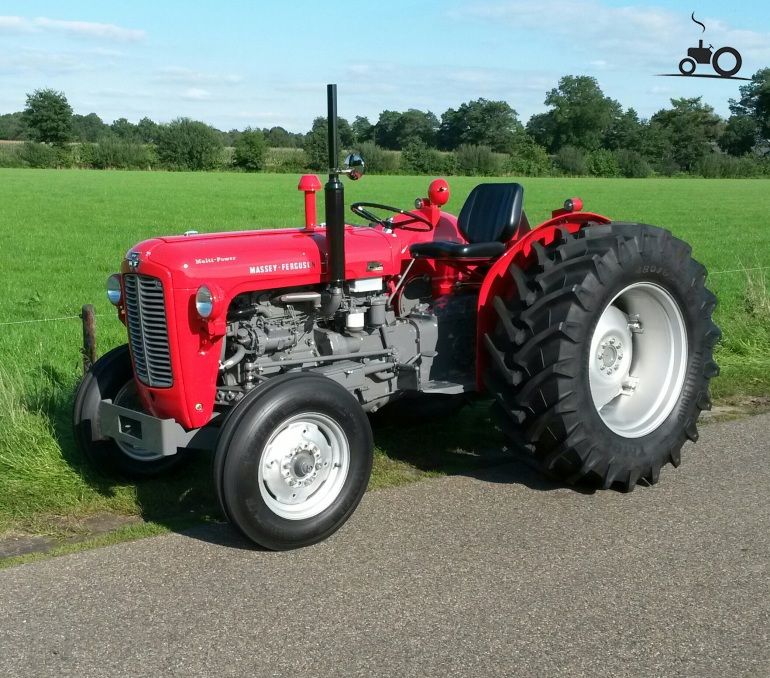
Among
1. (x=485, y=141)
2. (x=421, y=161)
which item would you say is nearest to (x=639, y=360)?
(x=421, y=161)

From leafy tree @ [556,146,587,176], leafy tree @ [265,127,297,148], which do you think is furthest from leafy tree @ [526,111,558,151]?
leafy tree @ [265,127,297,148]

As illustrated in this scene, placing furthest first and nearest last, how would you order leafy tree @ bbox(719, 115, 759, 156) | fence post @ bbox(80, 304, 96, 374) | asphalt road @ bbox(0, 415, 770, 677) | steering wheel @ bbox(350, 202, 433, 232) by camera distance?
leafy tree @ bbox(719, 115, 759, 156) → fence post @ bbox(80, 304, 96, 374) → steering wheel @ bbox(350, 202, 433, 232) → asphalt road @ bbox(0, 415, 770, 677)

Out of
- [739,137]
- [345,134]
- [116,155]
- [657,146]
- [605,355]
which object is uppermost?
[739,137]

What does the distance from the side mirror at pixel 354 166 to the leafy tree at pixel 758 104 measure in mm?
71924

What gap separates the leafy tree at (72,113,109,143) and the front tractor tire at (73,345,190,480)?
71.3 m

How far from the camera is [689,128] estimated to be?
232ft

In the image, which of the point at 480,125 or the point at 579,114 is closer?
the point at 480,125

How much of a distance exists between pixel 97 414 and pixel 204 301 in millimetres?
1056

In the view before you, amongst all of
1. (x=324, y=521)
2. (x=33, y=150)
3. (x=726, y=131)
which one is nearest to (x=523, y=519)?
(x=324, y=521)

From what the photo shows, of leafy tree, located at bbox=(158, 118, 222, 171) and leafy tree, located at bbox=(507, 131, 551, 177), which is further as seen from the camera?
leafy tree, located at bbox=(158, 118, 222, 171)

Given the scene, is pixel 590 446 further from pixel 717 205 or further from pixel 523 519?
pixel 717 205

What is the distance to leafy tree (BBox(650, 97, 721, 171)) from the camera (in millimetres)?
67812

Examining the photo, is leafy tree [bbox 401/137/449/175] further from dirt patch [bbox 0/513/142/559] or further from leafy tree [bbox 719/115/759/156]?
dirt patch [bbox 0/513/142/559]

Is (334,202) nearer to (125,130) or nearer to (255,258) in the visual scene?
(255,258)
